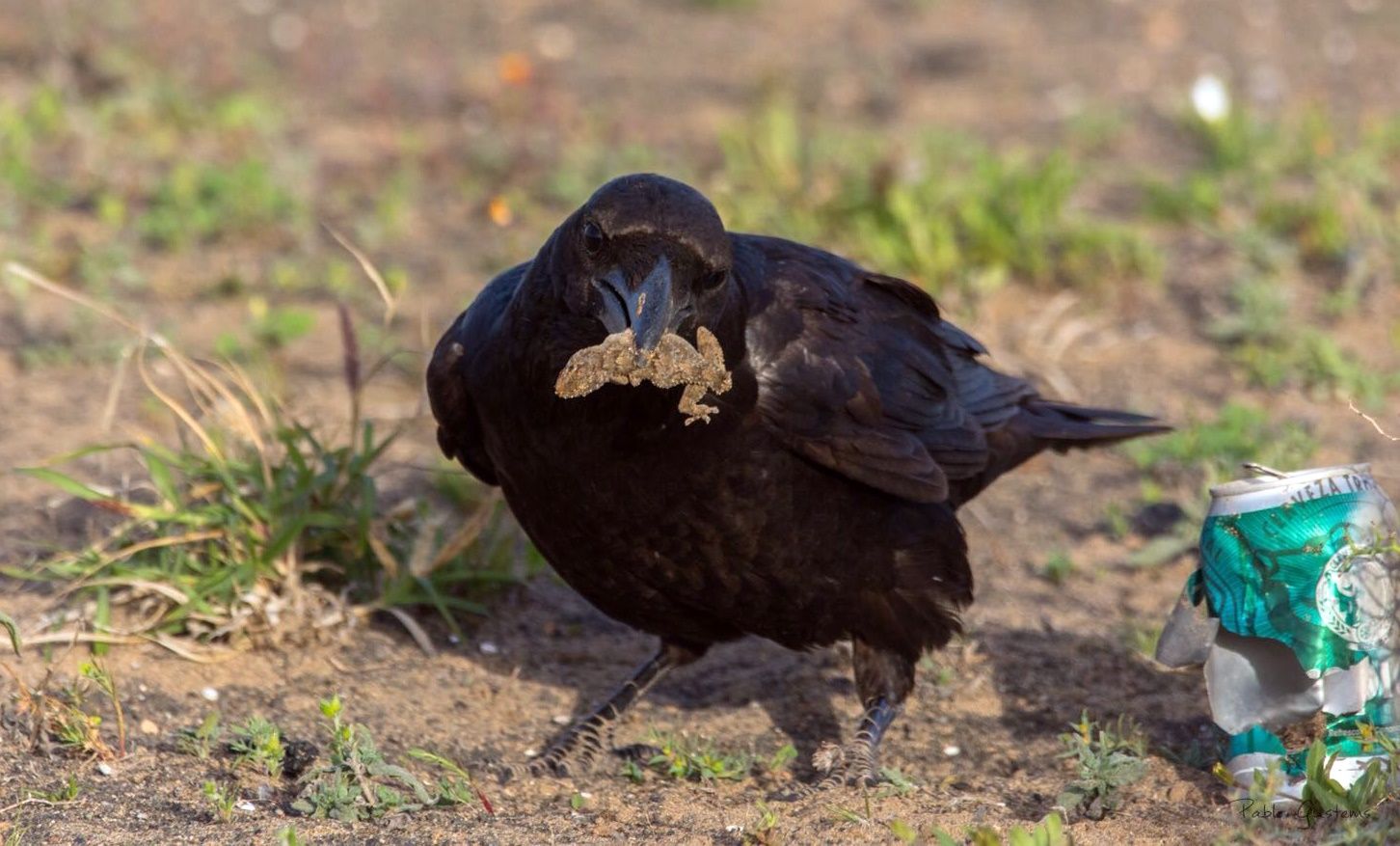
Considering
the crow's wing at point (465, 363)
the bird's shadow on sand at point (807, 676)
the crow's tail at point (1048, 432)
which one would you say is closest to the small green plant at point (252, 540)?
the bird's shadow on sand at point (807, 676)

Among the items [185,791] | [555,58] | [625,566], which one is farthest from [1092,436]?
[555,58]

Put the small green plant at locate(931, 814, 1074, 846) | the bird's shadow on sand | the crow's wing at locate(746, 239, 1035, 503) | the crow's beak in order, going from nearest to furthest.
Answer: the small green plant at locate(931, 814, 1074, 846) < the crow's beak < the crow's wing at locate(746, 239, 1035, 503) < the bird's shadow on sand

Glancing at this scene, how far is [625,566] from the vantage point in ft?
12.3

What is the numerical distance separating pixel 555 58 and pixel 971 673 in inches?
219

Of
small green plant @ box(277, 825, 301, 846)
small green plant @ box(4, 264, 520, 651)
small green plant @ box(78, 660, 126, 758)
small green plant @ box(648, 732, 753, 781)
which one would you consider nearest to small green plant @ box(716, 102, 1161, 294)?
small green plant @ box(4, 264, 520, 651)

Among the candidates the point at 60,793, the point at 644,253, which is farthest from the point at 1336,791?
the point at 60,793

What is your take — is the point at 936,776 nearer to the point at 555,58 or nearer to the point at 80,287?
the point at 80,287

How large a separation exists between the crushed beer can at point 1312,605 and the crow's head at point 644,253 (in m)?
1.12

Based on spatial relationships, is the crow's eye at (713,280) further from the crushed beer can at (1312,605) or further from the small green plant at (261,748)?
the small green plant at (261,748)

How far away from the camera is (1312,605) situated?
129 inches

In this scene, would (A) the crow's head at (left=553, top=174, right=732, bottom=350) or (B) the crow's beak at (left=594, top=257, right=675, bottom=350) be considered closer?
(B) the crow's beak at (left=594, top=257, right=675, bottom=350)

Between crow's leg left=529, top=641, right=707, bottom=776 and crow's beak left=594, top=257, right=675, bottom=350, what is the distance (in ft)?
4.08

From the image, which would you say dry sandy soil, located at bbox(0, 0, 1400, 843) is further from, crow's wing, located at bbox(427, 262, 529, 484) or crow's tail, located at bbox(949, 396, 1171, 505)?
crow's wing, located at bbox(427, 262, 529, 484)

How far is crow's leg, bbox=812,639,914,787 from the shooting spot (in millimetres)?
3973
